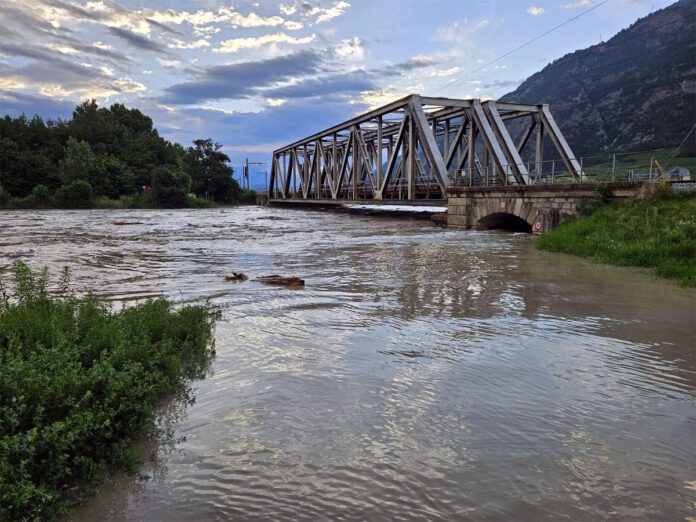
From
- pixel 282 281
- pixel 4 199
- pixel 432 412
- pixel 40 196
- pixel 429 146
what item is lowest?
pixel 432 412

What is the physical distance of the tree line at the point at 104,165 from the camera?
219 ft

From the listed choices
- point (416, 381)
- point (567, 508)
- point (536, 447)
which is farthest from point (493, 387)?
point (567, 508)

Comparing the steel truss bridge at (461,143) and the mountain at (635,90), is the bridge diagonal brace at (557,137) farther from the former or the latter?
the mountain at (635,90)

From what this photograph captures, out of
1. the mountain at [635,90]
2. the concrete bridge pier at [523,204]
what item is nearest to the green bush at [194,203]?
the concrete bridge pier at [523,204]

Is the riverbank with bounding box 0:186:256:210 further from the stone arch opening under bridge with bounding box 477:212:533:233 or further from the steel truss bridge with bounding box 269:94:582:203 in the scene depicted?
the stone arch opening under bridge with bounding box 477:212:533:233

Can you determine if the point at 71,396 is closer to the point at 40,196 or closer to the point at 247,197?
the point at 40,196

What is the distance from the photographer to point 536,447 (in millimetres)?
3402

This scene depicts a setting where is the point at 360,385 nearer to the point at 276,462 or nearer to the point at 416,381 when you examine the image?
the point at 416,381

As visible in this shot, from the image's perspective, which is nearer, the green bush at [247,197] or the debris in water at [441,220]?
the debris in water at [441,220]

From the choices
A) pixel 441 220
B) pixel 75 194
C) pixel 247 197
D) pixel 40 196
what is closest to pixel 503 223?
pixel 441 220

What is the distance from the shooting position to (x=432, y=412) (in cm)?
396

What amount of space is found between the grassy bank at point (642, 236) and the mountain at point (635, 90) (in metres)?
85.4

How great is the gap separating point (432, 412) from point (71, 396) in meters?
2.54

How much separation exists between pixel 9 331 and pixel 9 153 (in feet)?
260
